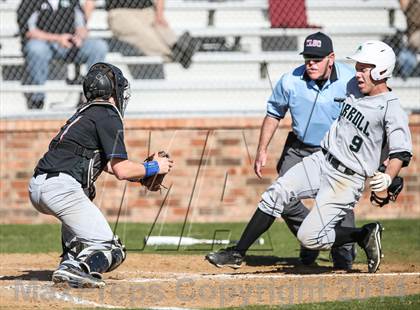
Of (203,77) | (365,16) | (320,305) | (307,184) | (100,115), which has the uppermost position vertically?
(365,16)

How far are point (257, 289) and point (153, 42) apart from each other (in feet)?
22.3

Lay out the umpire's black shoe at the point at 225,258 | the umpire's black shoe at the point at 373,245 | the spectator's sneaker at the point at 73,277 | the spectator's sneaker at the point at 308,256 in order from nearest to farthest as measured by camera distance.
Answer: the spectator's sneaker at the point at 73,277, the umpire's black shoe at the point at 373,245, the umpire's black shoe at the point at 225,258, the spectator's sneaker at the point at 308,256

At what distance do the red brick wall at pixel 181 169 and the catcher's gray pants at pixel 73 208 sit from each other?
5.30 meters

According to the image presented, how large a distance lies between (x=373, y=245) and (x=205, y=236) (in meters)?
3.57

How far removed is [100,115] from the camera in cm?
728

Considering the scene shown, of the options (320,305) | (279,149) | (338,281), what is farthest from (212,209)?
(320,305)

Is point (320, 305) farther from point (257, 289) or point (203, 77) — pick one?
point (203, 77)

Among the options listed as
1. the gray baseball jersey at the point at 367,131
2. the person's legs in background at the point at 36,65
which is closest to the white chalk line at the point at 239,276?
the gray baseball jersey at the point at 367,131

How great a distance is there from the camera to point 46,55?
13.5 metres

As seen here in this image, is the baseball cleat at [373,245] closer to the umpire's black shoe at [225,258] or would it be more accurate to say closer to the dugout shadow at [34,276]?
the umpire's black shoe at [225,258]

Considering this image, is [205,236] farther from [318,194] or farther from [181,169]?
[318,194]

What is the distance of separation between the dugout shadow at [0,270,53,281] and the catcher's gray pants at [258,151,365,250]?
78.2 inches

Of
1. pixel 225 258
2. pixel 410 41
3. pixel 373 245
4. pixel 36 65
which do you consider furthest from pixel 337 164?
pixel 36 65

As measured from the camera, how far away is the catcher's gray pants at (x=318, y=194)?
324 inches
